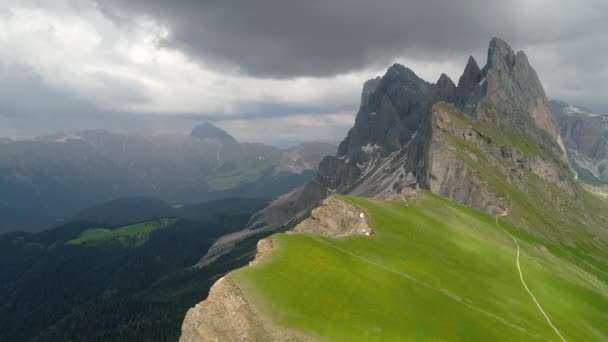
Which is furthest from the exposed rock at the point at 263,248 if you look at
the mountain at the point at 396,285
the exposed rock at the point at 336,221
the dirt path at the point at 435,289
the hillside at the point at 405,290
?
the exposed rock at the point at 336,221

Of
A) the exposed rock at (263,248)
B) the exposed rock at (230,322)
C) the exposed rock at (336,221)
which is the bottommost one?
Answer: the exposed rock at (230,322)

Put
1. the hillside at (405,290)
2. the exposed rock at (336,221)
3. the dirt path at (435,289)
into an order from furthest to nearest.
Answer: the exposed rock at (336,221)
the dirt path at (435,289)
the hillside at (405,290)

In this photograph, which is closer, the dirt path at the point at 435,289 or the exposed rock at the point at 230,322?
the exposed rock at the point at 230,322

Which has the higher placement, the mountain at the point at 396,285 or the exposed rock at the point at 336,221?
the exposed rock at the point at 336,221

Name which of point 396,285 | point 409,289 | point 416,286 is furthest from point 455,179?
point 396,285

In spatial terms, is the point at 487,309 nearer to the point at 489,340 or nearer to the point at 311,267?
the point at 489,340

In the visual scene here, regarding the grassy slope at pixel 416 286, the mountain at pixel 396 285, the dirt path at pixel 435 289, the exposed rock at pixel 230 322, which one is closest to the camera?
the exposed rock at pixel 230 322

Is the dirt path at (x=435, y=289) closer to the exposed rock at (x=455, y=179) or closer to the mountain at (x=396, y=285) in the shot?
the mountain at (x=396, y=285)
